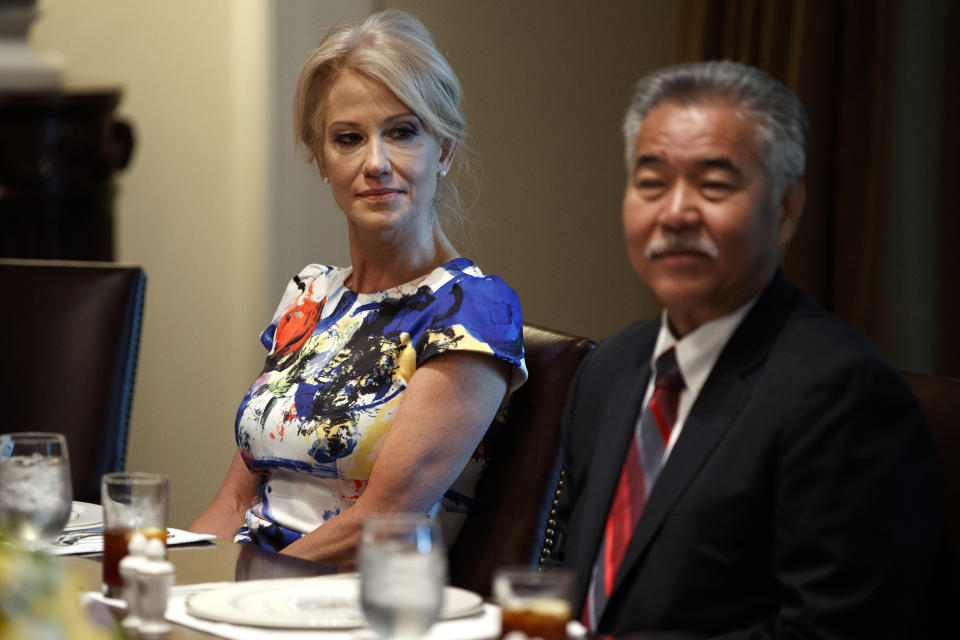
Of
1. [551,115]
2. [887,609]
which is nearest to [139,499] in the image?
[887,609]

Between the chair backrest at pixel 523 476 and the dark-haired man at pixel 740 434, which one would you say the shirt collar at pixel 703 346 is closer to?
the dark-haired man at pixel 740 434

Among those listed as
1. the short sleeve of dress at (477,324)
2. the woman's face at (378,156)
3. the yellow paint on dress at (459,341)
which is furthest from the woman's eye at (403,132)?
the yellow paint on dress at (459,341)

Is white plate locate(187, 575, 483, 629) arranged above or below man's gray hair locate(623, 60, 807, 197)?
below

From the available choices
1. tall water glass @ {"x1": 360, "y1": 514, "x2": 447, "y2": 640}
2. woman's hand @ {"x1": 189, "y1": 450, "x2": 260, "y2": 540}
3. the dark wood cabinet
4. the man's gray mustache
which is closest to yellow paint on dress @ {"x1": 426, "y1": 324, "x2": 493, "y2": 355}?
woman's hand @ {"x1": 189, "y1": 450, "x2": 260, "y2": 540}

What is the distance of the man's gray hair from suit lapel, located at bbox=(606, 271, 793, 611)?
13 centimetres

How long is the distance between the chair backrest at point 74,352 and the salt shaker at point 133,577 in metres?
1.20

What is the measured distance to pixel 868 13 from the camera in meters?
3.01

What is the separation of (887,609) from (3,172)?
3006 millimetres

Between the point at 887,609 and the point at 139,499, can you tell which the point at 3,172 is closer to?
the point at 139,499

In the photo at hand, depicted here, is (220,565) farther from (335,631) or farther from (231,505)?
(231,505)

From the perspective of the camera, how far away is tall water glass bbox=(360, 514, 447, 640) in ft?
3.11

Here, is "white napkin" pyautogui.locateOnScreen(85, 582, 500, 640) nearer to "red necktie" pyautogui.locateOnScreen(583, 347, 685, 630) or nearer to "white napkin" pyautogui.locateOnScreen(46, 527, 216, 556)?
"red necktie" pyautogui.locateOnScreen(583, 347, 685, 630)

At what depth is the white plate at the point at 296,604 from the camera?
117 cm

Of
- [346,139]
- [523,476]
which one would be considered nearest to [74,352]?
[346,139]
